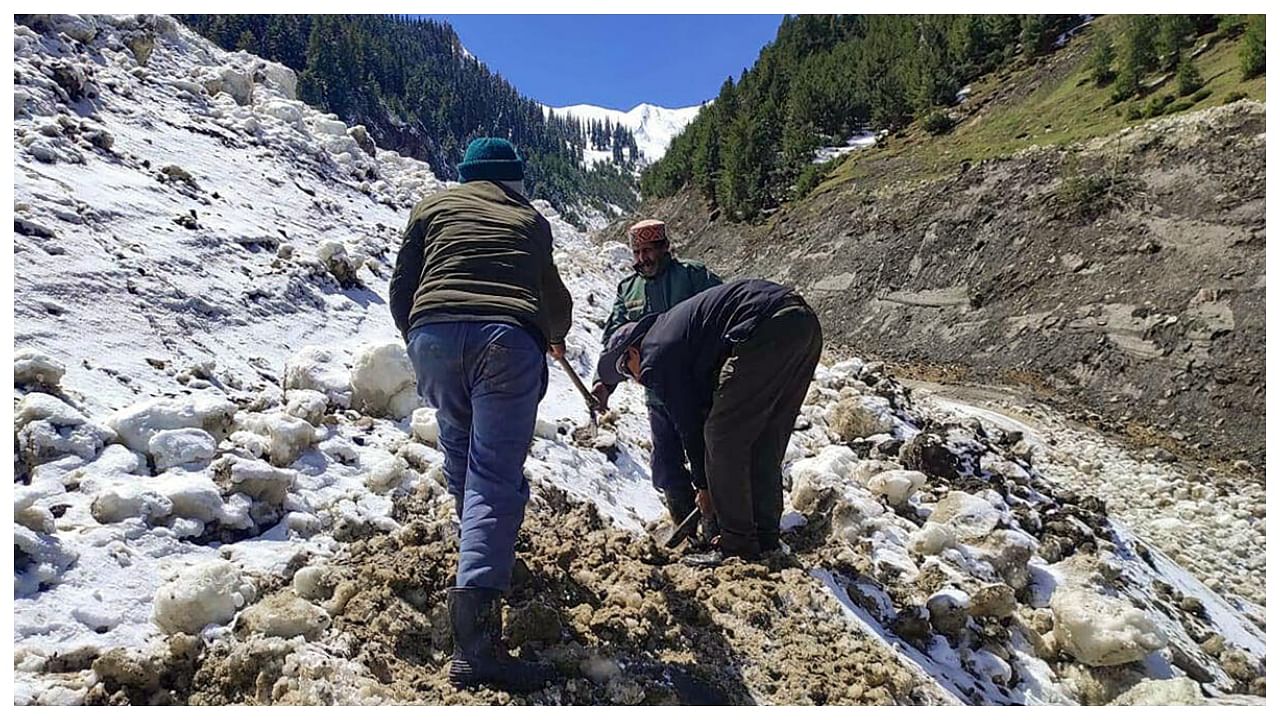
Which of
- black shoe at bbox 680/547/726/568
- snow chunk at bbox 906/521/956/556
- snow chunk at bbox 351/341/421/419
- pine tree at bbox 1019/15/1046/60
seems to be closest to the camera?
black shoe at bbox 680/547/726/568

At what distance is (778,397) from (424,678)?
200cm

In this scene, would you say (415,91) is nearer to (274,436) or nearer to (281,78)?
(281,78)

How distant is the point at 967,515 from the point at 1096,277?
40.1 feet

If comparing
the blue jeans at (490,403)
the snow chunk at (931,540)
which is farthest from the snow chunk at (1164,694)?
the blue jeans at (490,403)

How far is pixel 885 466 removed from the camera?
17.3 feet

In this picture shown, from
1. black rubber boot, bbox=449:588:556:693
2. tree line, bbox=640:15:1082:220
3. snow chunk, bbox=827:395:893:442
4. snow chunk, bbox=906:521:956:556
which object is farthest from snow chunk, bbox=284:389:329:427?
tree line, bbox=640:15:1082:220

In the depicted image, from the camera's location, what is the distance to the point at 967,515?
4492 mm

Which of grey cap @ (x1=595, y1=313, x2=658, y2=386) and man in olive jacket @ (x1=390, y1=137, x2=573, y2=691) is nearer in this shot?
man in olive jacket @ (x1=390, y1=137, x2=573, y2=691)

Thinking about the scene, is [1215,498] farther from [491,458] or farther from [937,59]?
[937,59]

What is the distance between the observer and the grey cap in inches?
151

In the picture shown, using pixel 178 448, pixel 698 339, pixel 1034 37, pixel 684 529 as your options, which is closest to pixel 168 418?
pixel 178 448

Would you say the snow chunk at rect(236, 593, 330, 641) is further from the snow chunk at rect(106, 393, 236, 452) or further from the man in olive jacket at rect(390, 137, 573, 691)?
the snow chunk at rect(106, 393, 236, 452)

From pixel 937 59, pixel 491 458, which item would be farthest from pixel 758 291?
pixel 937 59

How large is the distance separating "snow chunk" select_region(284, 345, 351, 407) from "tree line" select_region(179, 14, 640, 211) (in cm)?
3508
